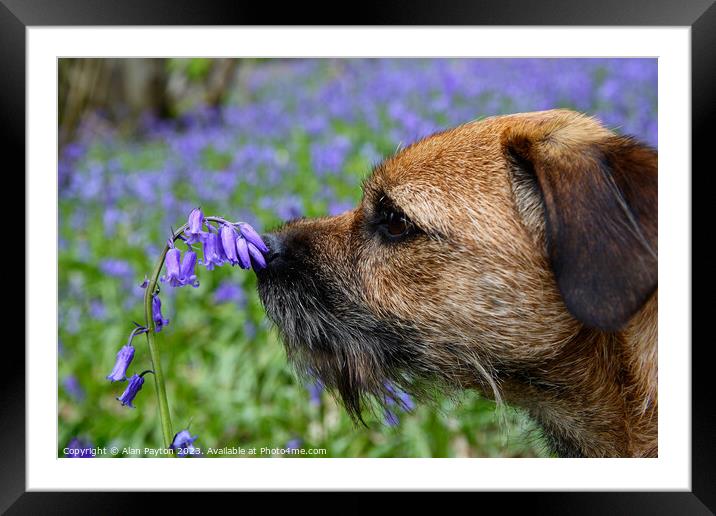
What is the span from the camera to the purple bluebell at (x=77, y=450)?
2981mm

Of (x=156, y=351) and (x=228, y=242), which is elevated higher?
(x=228, y=242)

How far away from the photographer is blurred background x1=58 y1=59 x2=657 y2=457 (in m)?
3.93

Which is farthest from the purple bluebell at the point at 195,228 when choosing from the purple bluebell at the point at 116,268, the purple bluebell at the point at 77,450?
the purple bluebell at the point at 116,268

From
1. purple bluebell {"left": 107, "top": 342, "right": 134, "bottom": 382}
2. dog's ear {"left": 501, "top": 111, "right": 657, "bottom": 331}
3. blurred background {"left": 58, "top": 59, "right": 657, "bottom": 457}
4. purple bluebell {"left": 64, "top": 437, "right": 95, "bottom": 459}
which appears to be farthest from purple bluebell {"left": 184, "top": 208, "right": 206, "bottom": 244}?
purple bluebell {"left": 64, "top": 437, "right": 95, "bottom": 459}

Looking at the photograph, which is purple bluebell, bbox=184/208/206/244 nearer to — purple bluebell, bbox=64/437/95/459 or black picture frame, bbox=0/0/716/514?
black picture frame, bbox=0/0/716/514

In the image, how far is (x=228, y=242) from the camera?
7.79 ft

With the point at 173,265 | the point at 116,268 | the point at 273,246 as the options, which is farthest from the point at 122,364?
the point at 116,268

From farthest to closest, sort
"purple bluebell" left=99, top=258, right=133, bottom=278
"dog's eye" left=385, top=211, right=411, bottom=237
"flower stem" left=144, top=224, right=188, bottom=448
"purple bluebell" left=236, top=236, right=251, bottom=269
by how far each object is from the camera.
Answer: "purple bluebell" left=99, top=258, right=133, bottom=278
"dog's eye" left=385, top=211, right=411, bottom=237
"purple bluebell" left=236, top=236, right=251, bottom=269
"flower stem" left=144, top=224, right=188, bottom=448

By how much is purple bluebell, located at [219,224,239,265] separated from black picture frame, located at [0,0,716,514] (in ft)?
2.87
